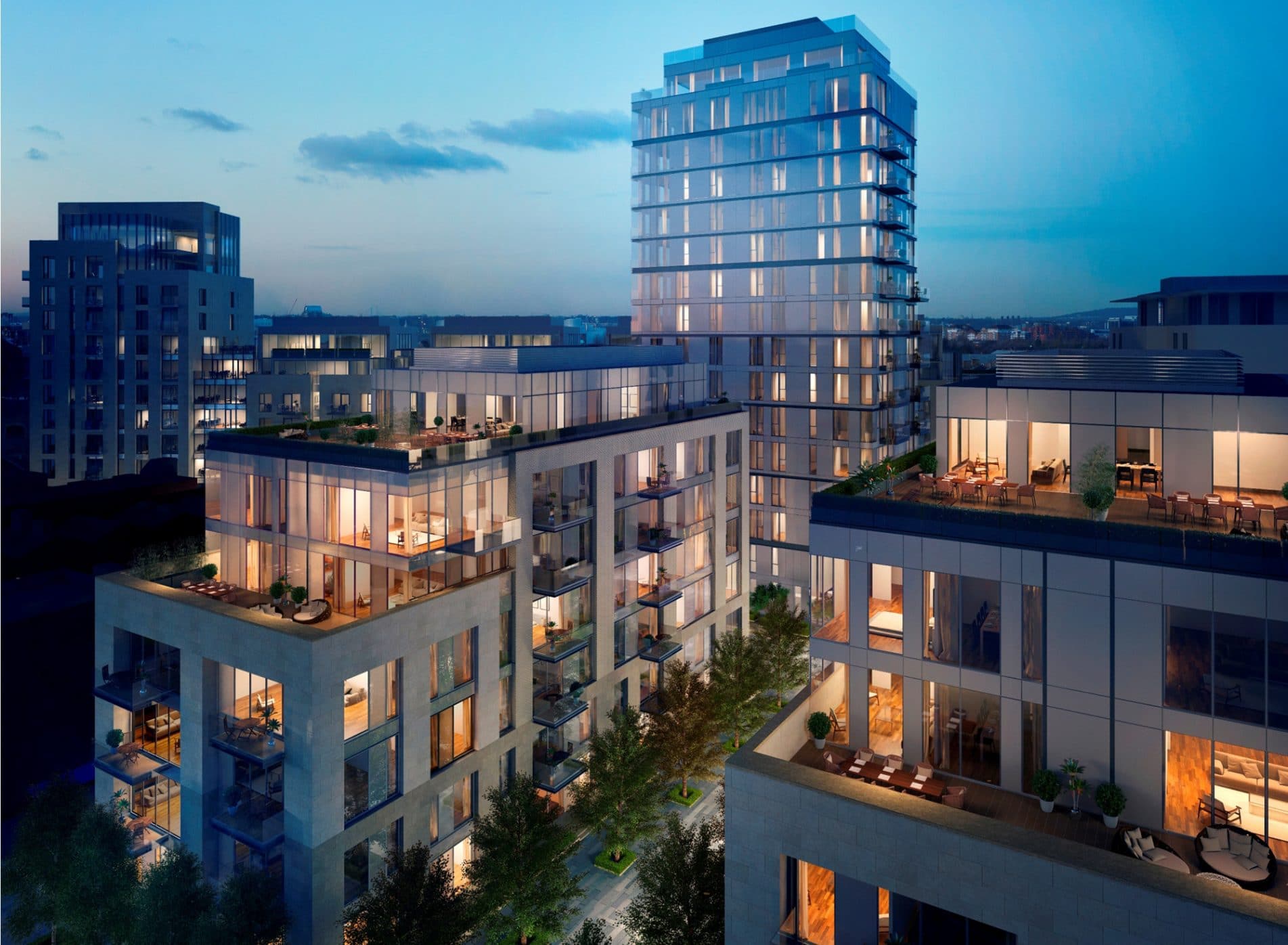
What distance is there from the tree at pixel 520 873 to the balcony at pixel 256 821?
6.44m

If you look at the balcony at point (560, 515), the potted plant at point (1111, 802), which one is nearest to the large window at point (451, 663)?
the balcony at point (560, 515)

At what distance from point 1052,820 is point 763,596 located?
4320 centimetres

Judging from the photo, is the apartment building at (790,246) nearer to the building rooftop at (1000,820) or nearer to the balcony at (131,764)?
the building rooftop at (1000,820)

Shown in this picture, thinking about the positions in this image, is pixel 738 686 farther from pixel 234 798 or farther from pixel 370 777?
pixel 234 798

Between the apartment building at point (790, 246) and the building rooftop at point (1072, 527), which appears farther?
the apartment building at point (790, 246)

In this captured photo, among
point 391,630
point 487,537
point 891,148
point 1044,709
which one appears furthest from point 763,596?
point 1044,709

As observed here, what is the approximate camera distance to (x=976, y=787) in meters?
19.7

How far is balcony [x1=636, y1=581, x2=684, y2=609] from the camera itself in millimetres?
40938

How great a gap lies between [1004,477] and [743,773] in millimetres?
12350

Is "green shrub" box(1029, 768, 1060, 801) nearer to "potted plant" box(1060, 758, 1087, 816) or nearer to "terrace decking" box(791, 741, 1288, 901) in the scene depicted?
"potted plant" box(1060, 758, 1087, 816)

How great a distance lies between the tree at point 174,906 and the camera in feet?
78.1

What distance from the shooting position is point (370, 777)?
27.5 meters

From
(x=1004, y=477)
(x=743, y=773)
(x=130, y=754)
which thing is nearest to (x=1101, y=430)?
(x=1004, y=477)

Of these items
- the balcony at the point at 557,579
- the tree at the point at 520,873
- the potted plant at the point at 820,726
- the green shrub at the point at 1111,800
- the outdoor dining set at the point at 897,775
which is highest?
the balcony at the point at 557,579
